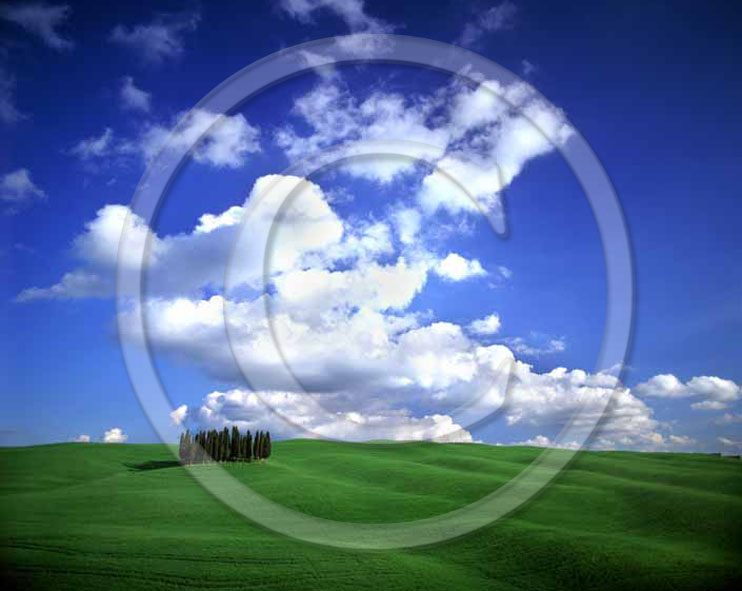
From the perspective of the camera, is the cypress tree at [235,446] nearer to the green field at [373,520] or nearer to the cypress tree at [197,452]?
the cypress tree at [197,452]

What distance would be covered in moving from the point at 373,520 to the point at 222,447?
4116 cm

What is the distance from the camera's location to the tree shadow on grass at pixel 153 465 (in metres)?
72.6

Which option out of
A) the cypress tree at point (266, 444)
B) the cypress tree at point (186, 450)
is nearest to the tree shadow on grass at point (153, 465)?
the cypress tree at point (186, 450)

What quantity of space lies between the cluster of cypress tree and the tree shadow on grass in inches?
83.2

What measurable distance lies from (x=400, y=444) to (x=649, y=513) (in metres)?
65.8

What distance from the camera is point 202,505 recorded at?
43812 mm

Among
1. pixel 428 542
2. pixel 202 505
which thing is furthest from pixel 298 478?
pixel 428 542

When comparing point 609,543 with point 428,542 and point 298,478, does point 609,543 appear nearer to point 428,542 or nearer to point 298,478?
point 428,542

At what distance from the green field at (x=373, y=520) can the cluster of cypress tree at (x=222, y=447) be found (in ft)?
32.5

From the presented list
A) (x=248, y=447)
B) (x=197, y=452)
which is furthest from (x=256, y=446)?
(x=197, y=452)

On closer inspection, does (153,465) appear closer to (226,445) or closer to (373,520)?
(226,445)

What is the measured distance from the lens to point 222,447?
77.0 metres

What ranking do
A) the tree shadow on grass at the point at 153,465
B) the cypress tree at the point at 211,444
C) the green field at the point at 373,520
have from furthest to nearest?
the cypress tree at the point at 211,444 → the tree shadow on grass at the point at 153,465 → the green field at the point at 373,520

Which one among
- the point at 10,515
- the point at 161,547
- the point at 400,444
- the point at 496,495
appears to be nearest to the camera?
the point at 161,547
